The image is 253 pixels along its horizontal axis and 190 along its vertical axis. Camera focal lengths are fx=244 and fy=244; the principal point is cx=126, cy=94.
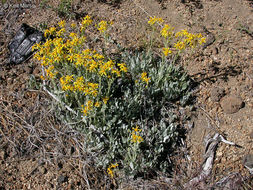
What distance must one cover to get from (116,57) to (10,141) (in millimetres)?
2167

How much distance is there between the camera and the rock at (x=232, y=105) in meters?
3.78

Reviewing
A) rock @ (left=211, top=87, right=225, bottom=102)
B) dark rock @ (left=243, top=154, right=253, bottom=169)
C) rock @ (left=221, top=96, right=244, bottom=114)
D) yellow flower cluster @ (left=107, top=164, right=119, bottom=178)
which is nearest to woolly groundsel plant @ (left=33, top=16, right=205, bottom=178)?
yellow flower cluster @ (left=107, top=164, right=119, bottom=178)

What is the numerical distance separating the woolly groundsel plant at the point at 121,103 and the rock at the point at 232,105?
0.64 metres

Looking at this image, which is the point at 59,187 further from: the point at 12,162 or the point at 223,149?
the point at 223,149

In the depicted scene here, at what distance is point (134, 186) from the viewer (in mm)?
3154

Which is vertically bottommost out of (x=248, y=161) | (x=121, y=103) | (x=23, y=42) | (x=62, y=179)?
(x=248, y=161)

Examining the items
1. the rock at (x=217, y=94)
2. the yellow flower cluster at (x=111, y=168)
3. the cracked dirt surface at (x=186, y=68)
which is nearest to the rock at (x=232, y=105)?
the cracked dirt surface at (x=186, y=68)

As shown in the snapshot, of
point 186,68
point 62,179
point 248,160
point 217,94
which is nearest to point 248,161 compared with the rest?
point 248,160

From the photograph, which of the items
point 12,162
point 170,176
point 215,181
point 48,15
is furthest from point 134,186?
point 48,15

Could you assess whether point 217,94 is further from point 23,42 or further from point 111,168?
point 23,42

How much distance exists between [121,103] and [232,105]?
1.73 meters

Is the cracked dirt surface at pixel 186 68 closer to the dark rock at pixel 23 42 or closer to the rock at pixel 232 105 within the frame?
the rock at pixel 232 105

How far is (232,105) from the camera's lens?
3791 millimetres

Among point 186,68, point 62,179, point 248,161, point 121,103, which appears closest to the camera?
point 62,179
